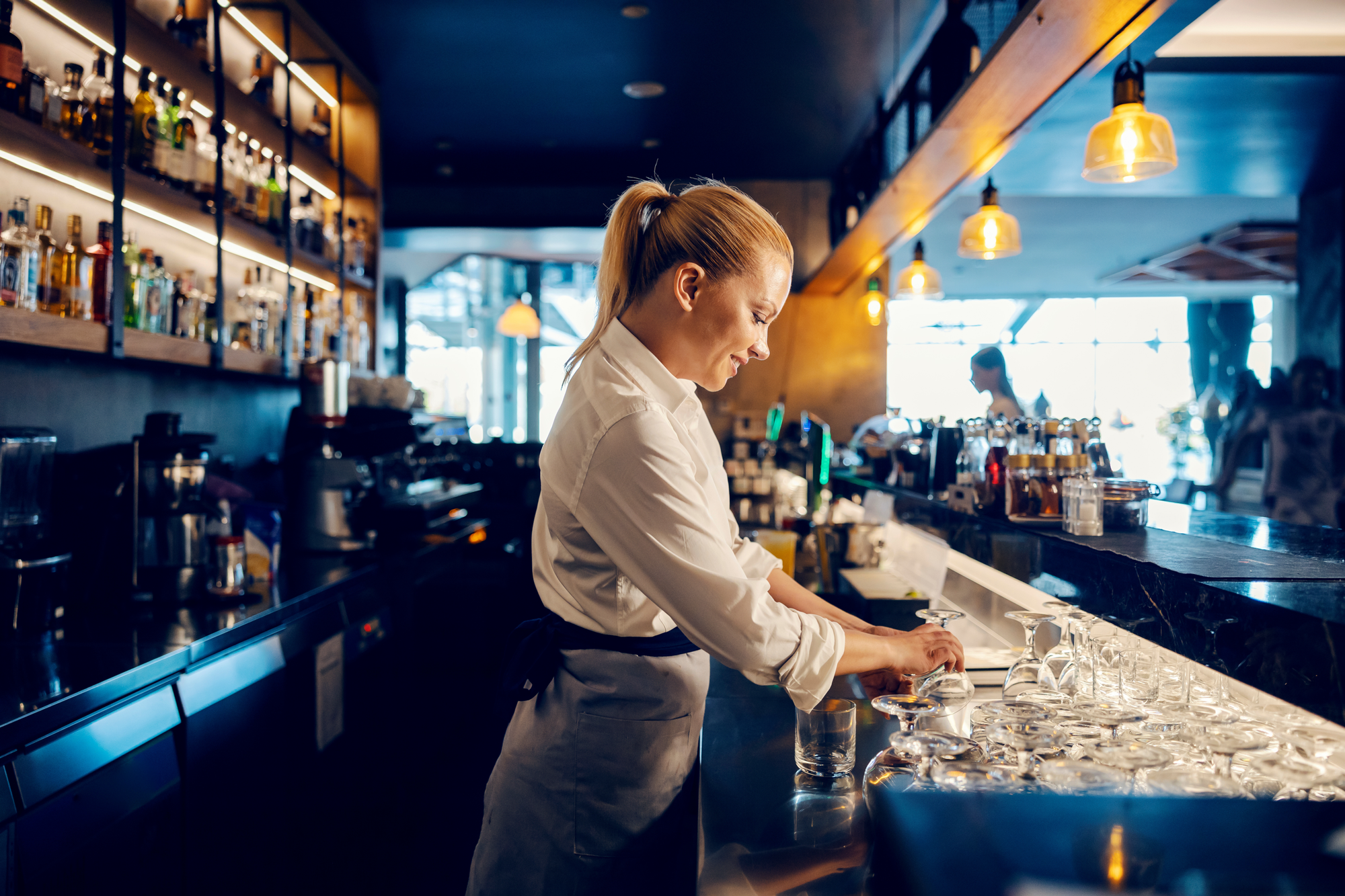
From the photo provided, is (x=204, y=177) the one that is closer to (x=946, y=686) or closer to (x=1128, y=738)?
(x=946, y=686)

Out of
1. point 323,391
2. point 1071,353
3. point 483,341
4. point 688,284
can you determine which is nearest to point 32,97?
point 323,391

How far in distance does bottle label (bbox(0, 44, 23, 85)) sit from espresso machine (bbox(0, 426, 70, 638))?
83 centimetres

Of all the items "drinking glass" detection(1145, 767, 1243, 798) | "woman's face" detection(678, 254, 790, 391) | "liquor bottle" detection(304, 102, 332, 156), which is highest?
"liquor bottle" detection(304, 102, 332, 156)

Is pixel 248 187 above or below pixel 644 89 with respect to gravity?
below

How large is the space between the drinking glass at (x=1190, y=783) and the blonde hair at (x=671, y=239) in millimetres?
764

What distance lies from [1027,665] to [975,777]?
1.55 feet

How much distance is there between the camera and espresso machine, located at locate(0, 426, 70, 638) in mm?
1914

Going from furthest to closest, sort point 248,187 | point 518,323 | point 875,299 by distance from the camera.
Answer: point 518,323 < point 875,299 < point 248,187

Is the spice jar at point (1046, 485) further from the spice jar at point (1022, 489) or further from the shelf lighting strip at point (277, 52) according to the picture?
the shelf lighting strip at point (277, 52)

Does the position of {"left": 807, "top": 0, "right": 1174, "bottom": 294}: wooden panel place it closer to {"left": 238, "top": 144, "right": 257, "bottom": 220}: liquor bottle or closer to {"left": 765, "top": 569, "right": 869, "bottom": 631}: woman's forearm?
Result: {"left": 765, "top": 569, "right": 869, "bottom": 631}: woman's forearm

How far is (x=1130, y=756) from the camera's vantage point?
930 mm

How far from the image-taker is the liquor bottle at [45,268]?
2174mm

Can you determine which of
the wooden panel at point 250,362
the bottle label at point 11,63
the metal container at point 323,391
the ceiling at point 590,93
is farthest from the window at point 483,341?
the bottle label at point 11,63

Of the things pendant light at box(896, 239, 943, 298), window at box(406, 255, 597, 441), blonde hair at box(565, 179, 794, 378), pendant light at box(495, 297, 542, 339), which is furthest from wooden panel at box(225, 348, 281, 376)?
window at box(406, 255, 597, 441)
